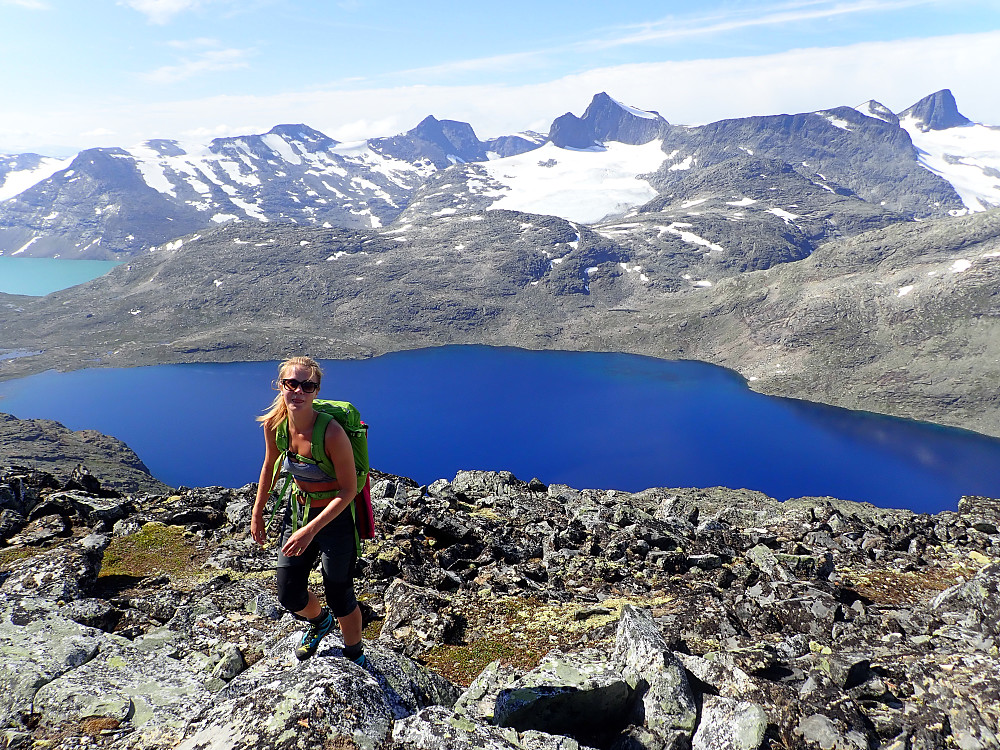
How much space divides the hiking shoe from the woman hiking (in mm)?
10

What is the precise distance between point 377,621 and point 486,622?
2034mm

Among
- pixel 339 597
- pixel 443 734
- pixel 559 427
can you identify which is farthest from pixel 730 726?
pixel 559 427

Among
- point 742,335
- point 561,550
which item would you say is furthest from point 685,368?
point 561,550

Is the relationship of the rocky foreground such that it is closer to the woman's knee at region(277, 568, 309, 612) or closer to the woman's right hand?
the woman's knee at region(277, 568, 309, 612)

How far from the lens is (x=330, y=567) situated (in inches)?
258

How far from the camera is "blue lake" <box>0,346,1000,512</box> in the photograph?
10206 cm

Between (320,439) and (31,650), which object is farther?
(31,650)

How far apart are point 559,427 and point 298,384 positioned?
12035 centimetres

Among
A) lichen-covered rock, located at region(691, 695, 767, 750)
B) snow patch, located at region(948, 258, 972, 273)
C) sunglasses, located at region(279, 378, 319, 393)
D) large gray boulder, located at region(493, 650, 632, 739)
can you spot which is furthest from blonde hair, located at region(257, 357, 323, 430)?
snow patch, located at region(948, 258, 972, 273)

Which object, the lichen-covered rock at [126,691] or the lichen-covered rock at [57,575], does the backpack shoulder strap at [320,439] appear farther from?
the lichen-covered rock at [57,575]

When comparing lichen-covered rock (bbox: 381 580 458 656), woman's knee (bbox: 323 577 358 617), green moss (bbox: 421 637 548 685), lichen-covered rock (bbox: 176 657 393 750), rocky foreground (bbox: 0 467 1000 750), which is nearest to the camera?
lichen-covered rock (bbox: 176 657 393 750)

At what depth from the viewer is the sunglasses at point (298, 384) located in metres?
6.04

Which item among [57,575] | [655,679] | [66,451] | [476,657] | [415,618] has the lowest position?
[66,451]

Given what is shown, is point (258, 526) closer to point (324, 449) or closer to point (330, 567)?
point (330, 567)
